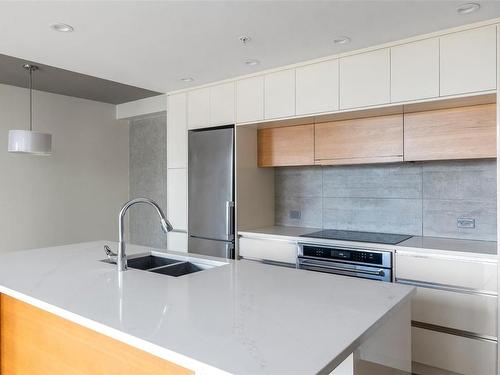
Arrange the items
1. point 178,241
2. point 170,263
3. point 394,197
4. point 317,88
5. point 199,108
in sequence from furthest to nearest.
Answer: point 178,241, point 199,108, point 394,197, point 317,88, point 170,263

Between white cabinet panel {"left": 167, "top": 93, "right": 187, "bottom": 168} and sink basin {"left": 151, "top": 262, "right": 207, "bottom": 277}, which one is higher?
white cabinet panel {"left": 167, "top": 93, "right": 187, "bottom": 168}

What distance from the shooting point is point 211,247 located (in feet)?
12.6

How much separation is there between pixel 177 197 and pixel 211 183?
641 millimetres

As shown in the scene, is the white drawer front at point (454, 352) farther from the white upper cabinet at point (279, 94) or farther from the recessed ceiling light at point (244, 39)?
the recessed ceiling light at point (244, 39)

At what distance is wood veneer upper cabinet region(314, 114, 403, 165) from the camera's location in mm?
3115

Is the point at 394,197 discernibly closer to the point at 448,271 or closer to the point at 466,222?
the point at 466,222

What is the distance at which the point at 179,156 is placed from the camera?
14.0 feet

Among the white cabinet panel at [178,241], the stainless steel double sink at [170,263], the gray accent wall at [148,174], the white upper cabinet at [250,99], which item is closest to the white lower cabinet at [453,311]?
the stainless steel double sink at [170,263]

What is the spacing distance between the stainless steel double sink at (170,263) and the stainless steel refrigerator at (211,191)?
119 cm

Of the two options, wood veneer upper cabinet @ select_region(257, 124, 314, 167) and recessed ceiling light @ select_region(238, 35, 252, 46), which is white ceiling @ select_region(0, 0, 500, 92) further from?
wood veneer upper cabinet @ select_region(257, 124, 314, 167)

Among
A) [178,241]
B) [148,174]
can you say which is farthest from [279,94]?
[148,174]

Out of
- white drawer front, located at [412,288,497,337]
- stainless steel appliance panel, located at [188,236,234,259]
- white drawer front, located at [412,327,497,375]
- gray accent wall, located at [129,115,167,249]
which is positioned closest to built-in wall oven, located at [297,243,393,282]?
white drawer front, located at [412,288,497,337]

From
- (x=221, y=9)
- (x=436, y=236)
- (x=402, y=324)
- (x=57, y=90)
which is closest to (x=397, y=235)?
(x=436, y=236)

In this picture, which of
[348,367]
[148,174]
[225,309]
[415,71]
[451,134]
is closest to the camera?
[348,367]
